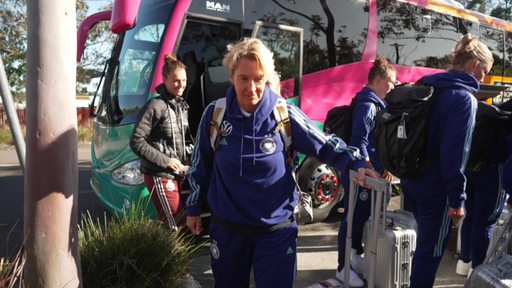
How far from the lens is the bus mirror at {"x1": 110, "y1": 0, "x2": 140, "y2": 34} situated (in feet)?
12.9

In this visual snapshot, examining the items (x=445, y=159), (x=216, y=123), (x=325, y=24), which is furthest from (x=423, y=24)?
(x=216, y=123)

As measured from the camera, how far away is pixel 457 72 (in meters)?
3.02

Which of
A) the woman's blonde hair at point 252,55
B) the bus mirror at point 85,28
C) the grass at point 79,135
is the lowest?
the grass at point 79,135

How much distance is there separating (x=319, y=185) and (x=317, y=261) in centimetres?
138

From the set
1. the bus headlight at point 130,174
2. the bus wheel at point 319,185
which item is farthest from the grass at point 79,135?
the bus wheel at point 319,185

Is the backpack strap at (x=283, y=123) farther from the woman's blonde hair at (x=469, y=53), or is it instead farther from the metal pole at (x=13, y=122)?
the metal pole at (x=13, y=122)

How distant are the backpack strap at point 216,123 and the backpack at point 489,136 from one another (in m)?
2.08

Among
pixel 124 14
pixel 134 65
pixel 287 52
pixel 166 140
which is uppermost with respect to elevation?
pixel 124 14

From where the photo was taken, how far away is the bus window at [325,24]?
18.8 ft

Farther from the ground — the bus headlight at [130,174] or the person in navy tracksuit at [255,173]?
the person in navy tracksuit at [255,173]

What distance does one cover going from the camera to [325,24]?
6230 millimetres

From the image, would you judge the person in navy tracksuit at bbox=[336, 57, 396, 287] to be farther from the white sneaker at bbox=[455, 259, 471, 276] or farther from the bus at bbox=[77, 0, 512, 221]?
the bus at bbox=[77, 0, 512, 221]

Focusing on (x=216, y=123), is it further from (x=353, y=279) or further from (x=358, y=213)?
(x=353, y=279)

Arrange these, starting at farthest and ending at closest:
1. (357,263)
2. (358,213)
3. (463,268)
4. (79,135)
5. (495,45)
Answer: (79,135) < (495,45) < (463,268) < (357,263) < (358,213)
